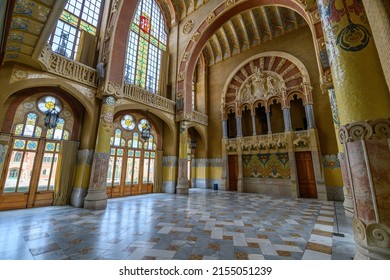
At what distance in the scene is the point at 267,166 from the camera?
1134 cm

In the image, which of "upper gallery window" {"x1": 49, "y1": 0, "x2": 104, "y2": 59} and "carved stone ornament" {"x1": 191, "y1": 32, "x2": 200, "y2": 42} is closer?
"upper gallery window" {"x1": 49, "y1": 0, "x2": 104, "y2": 59}

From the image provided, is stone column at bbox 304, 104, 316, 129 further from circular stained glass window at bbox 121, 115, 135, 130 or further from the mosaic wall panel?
circular stained glass window at bbox 121, 115, 135, 130

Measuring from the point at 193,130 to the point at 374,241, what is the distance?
1292 cm

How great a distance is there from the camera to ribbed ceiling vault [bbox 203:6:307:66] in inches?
458

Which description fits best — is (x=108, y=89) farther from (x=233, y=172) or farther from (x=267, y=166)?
(x=267, y=166)

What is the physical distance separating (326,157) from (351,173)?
9225mm

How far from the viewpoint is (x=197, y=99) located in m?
15.0

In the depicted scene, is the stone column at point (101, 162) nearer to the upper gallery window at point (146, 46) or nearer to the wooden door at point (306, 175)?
the upper gallery window at point (146, 46)

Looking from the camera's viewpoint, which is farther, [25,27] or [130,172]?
[130,172]

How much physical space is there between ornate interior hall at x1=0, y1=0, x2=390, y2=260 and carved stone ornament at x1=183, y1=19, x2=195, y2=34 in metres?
0.10

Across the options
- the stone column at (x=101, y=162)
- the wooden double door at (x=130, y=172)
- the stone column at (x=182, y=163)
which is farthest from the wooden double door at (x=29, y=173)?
the stone column at (x=182, y=163)

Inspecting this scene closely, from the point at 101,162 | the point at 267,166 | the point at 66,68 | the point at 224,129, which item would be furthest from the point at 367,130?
the point at 224,129

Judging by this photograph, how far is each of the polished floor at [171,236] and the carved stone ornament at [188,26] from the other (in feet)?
40.9

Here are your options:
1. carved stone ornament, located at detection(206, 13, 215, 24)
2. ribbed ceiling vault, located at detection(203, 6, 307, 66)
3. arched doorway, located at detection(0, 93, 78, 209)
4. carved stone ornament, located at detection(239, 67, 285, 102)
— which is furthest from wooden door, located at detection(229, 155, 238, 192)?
arched doorway, located at detection(0, 93, 78, 209)
